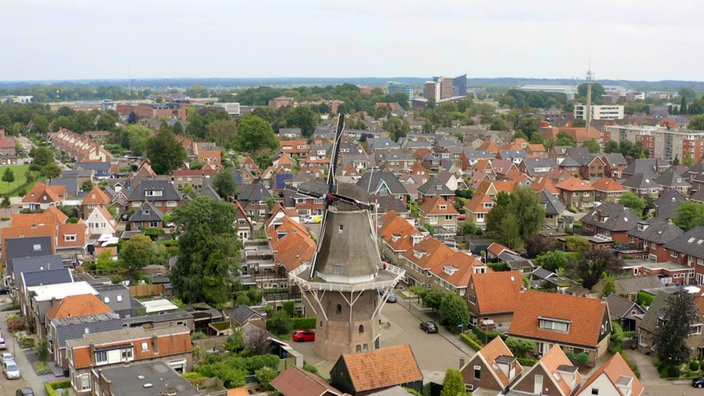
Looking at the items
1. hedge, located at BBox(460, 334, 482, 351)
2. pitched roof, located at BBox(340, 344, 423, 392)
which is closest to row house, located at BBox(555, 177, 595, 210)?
hedge, located at BBox(460, 334, 482, 351)

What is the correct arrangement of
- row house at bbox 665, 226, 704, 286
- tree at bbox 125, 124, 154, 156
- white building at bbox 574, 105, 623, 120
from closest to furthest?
row house at bbox 665, 226, 704, 286 < tree at bbox 125, 124, 154, 156 < white building at bbox 574, 105, 623, 120

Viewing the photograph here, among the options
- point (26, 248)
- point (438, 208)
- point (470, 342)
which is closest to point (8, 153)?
point (26, 248)

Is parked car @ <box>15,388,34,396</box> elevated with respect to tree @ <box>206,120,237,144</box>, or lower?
lower

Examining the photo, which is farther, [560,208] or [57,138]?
[57,138]

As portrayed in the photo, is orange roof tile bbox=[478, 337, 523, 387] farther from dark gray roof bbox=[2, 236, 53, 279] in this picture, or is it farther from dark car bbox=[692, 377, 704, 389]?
dark gray roof bbox=[2, 236, 53, 279]

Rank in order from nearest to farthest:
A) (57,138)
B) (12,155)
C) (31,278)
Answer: (31,278), (12,155), (57,138)

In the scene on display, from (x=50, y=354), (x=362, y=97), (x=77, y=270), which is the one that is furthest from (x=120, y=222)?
(x=362, y=97)

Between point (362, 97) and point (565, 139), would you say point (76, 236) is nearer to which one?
point (565, 139)
